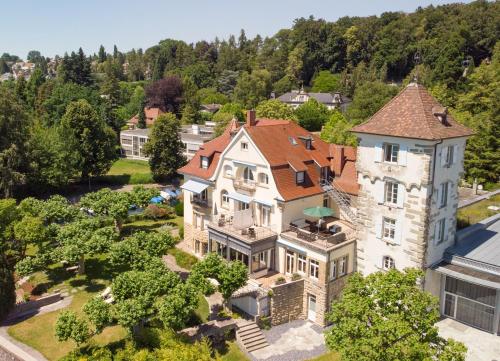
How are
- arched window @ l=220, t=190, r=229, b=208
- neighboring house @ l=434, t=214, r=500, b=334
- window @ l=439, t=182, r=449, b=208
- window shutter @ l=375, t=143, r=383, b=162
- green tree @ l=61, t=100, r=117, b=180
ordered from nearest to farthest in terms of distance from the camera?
neighboring house @ l=434, t=214, r=500, b=334, window @ l=439, t=182, r=449, b=208, window shutter @ l=375, t=143, r=383, b=162, arched window @ l=220, t=190, r=229, b=208, green tree @ l=61, t=100, r=117, b=180

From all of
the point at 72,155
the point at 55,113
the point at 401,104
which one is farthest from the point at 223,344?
A: the point at 55,113

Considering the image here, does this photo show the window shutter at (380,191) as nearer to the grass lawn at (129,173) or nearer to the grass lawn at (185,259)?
the grass lawn at (185,259)

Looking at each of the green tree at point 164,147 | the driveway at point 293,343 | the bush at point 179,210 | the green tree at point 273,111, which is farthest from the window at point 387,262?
the green tree at point 273,111

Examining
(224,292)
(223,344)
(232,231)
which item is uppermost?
(232,231)

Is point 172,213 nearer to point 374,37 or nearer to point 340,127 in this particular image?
point 340,127

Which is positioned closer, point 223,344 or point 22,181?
point 223,344

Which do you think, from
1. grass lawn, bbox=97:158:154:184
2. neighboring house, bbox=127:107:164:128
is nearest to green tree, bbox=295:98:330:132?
grass lawn, bbox=97:158:154:184

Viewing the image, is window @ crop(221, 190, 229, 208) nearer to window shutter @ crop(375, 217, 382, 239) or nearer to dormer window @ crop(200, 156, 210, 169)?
dormer window @ crop(200, 156, 210, 169)
